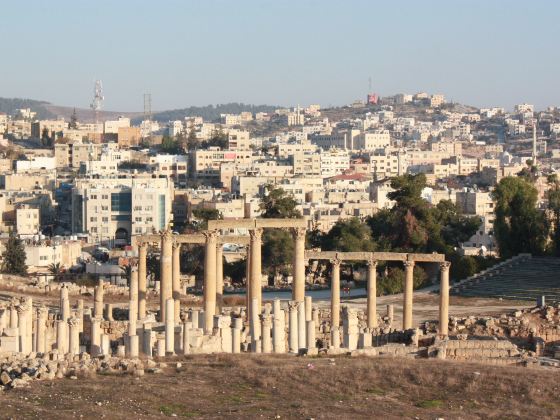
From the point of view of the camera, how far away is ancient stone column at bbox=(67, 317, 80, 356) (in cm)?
3763

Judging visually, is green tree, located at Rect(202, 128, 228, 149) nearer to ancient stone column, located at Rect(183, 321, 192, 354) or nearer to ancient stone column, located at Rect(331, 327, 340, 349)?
ancient stone column, located at Rect(331, 327, 340, 349)

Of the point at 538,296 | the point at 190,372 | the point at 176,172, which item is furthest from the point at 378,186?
the point at 190,372

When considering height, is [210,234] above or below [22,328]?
above

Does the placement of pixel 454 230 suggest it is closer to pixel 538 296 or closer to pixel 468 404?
pixel 538 296

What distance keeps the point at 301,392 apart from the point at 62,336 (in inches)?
374

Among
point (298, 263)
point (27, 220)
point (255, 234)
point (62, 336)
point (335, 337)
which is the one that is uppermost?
point (255, 234)

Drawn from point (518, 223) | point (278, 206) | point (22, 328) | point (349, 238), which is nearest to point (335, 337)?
point (22, 328)

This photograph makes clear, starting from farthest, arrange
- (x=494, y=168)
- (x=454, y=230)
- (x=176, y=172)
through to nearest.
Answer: (x=494, y=168) < (x=176, y=172) < (x=454, y=230)

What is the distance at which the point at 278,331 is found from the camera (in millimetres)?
38031

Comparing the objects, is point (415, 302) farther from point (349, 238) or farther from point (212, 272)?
point (349, 238)

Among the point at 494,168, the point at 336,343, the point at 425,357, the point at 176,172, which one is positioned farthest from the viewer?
the point at 494,168

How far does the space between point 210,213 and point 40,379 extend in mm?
56231

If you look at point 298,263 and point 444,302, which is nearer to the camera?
point 444,302

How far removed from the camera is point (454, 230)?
273 feet
